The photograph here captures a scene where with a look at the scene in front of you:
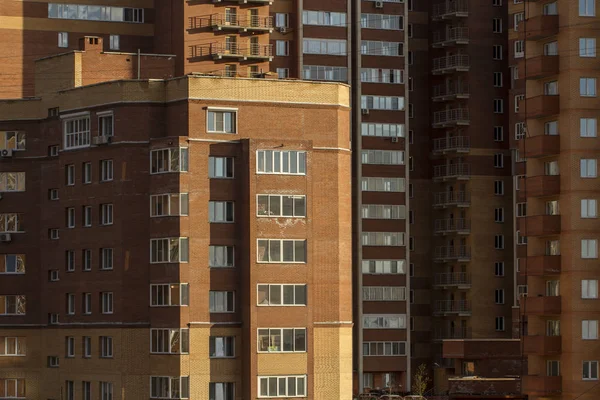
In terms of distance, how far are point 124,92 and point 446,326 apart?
227 ft

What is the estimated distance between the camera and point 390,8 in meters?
181

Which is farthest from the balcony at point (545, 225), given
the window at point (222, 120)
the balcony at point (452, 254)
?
the balcony at point (452, 254)

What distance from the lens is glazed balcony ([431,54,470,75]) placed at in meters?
184

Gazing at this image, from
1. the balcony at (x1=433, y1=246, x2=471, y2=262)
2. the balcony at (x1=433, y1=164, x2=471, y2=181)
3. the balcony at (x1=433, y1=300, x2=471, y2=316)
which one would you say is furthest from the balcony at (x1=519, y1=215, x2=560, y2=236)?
the balcony at (x1=433, y1=164, x2=471, y2=181)

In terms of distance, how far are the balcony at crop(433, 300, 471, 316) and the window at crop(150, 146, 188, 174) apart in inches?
2607

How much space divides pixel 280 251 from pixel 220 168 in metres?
6.58

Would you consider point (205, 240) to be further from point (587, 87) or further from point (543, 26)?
point (587, 87)

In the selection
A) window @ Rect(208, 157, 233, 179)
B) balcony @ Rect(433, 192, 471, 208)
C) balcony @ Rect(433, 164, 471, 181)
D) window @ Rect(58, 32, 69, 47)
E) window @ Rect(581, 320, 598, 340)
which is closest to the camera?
window @ Rect(581, 320, 598, 340)

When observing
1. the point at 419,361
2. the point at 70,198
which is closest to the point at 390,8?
the point at 419,361

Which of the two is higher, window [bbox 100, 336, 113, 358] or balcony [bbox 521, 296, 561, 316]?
balcony [bbox 521, 296, 561, 316]

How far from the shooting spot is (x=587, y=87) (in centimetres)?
12062

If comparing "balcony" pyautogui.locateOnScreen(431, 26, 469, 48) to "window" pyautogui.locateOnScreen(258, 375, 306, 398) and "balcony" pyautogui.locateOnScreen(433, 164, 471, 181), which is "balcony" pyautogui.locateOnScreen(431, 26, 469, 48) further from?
"window" pyautogui.locateOnScreen(258, 375, 306, 398)

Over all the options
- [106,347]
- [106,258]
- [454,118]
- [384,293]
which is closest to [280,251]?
[106,258]

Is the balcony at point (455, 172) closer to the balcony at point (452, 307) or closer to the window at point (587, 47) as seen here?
the balcony at point (452, 307)
